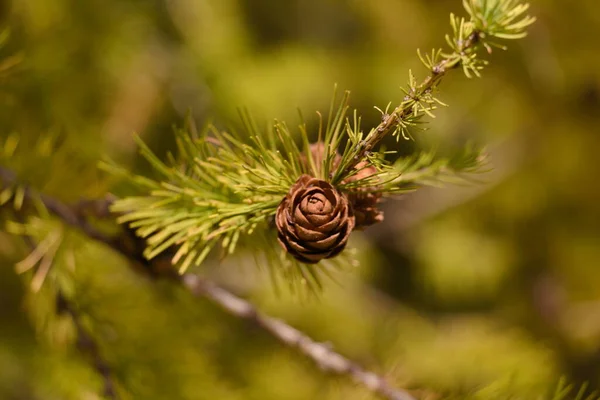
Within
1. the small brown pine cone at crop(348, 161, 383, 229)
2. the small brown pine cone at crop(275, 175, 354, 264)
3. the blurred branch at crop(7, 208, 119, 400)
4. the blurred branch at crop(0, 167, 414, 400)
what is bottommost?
the blurred branch at crop(7, 208, 119, 400)

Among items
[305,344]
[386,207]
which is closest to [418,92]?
[305,344]

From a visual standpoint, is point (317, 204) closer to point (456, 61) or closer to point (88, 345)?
point (456, 61)

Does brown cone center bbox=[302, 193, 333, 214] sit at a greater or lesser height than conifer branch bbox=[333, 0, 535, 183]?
lesser

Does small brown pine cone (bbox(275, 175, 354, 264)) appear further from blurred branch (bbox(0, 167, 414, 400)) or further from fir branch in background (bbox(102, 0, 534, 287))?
blurred branch (bbox(0, 167, 414, 400))

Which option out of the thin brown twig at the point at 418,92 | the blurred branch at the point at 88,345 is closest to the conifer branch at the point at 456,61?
the thin brown twig at the point at 418,92

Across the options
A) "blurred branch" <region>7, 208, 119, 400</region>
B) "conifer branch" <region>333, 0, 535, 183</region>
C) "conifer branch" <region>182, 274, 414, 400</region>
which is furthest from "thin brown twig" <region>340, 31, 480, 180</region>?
"blurred branch" <region>7, 208, 119, 400</region>

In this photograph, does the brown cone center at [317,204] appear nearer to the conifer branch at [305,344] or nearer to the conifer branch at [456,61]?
the conifer branch at [456,61]

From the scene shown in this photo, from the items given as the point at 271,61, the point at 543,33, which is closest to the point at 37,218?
the point at 271,61

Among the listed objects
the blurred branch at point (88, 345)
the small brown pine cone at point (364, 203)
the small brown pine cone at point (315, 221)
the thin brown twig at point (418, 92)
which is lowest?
the blurred branch at point (88, 345)
